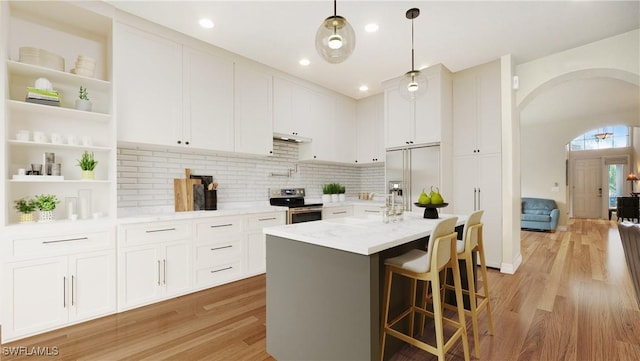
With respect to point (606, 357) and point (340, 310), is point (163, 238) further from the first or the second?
point (606, 357)

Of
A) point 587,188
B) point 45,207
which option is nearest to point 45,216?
point 45,207

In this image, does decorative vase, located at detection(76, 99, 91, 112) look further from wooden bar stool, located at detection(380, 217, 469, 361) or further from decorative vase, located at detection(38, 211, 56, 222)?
wooden bar stool, located at detection(380, 217, 469, 361)

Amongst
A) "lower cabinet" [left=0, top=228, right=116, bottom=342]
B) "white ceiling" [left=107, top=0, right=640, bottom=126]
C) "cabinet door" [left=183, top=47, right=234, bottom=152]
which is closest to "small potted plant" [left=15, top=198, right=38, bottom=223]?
"lower cabinet" [left=0, top=228, right=116, bottom=342]

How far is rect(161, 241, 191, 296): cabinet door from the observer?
2811 millimetres

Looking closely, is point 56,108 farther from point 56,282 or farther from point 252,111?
point 252,111

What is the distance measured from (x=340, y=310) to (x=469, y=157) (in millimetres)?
3307

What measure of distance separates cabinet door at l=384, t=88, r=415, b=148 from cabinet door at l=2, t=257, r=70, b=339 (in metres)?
4.03

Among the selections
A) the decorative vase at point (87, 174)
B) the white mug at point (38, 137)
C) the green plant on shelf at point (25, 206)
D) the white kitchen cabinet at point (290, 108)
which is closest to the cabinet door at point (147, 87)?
the decorative vase at point (87, 174)

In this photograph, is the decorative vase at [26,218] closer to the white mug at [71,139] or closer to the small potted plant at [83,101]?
the white mug at [71,139]

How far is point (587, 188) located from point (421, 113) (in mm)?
9922

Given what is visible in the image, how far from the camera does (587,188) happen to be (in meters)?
9.91

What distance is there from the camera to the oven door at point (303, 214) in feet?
12.7

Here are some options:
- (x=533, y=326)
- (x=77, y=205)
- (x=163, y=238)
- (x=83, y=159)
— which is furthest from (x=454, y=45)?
(x=77, y=205)

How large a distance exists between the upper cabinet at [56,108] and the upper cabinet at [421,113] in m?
3.55
